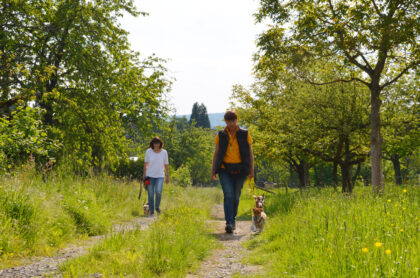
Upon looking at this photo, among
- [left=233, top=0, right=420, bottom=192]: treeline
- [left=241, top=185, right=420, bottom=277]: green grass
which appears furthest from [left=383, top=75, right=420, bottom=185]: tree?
[left=241, top=185, right=420, bottom=277]: green grass

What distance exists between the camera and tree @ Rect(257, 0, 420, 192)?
9773 mm

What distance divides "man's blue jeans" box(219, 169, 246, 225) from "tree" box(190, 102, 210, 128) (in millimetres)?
114102

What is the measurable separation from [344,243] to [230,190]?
3340 millimetres

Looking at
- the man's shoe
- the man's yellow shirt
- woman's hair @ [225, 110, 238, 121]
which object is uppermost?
woman's hair @ [225, 110, 238, 121]

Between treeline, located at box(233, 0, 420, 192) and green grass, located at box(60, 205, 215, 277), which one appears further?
treeline, located at box(233, 0, 420, 192)

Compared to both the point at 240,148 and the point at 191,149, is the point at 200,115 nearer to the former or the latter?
the point at 191,149

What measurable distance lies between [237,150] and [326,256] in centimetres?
347

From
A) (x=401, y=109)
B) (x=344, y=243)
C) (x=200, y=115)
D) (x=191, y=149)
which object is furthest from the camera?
(x=200, y=115)

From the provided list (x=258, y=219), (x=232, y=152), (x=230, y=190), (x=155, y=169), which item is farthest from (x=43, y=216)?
(x=155, y=169)

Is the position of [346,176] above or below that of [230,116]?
below

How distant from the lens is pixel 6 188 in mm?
5211

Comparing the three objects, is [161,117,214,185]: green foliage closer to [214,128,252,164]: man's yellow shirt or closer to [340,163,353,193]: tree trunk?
[340,163,353,193]: tree trunk

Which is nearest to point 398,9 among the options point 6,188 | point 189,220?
point 189,220

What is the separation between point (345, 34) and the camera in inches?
425
